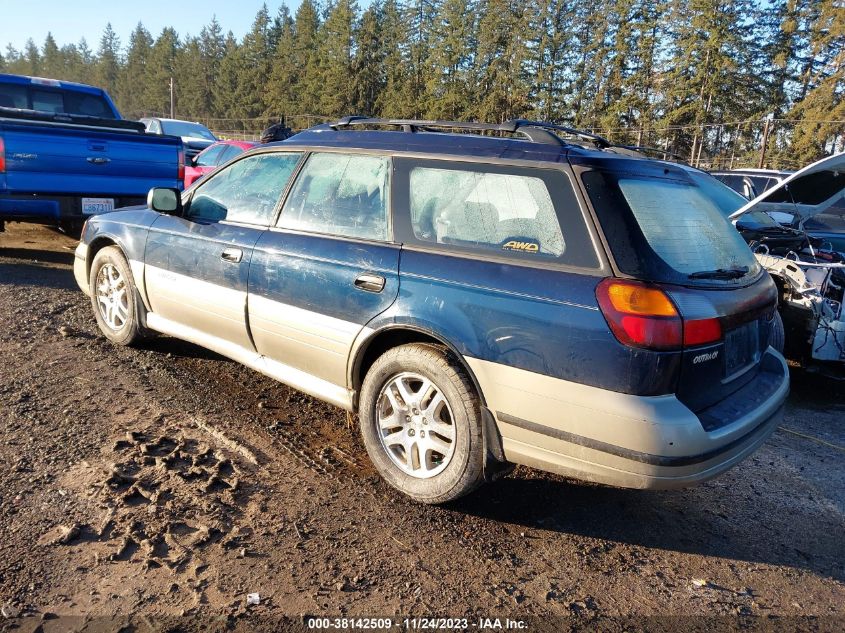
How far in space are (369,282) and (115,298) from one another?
278cm

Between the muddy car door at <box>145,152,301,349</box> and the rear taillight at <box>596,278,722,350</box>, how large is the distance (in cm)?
220

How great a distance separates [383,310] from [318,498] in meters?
0.97

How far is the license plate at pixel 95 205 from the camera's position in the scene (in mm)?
7266

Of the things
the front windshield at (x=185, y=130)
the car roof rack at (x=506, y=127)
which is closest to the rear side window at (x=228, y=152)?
the front windshield at (x=185, y=130)

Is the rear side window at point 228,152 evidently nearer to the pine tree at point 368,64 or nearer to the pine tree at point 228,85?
the pine tree at point 368,64

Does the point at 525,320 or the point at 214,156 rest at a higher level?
the point at 214,156

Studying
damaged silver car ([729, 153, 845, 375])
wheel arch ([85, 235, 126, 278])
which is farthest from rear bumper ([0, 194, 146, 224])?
damaged silver car ([729, 153, 845, 375])

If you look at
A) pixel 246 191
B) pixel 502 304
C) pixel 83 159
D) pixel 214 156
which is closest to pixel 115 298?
pixel 246 191

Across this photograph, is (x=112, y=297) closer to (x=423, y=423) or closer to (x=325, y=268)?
(x=325, y=268)

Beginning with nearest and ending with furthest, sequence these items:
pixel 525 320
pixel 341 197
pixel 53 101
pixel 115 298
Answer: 1. pixel 525 320
2. pixel 341 197
3. pixel 115 298
4. pixel 53 101

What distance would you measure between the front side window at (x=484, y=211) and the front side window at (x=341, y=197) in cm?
23

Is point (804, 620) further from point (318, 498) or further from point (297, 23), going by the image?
point (297, 23)

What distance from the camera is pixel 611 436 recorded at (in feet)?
8.37

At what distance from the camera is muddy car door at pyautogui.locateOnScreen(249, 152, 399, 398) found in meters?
3.27
